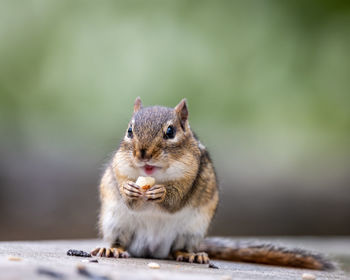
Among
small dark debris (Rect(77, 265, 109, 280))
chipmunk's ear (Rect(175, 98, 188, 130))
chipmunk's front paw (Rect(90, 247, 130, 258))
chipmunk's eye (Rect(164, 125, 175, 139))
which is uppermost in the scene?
chipmunk's ear (Rect(175, 98, 188, 130))

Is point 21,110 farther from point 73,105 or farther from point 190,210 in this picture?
point 190,210

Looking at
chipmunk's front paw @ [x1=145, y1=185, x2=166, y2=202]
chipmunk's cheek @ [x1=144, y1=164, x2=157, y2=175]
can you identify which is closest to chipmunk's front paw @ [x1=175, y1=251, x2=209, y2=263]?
chipmunk's front paw @ [x1=145, y1=185, x2=166, y2=202]

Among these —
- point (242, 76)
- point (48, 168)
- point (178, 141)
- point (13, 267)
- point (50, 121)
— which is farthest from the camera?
point (242, 76)

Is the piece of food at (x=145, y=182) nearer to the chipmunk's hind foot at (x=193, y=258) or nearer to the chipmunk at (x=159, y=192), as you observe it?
the chipmunk at (x=159, y=192)

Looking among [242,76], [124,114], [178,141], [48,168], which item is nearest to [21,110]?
[124,114]

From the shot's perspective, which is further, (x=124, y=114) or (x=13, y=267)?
(x=124, y=114)

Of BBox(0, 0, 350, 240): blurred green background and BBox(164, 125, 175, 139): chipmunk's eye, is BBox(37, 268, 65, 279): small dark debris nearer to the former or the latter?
BBox(164, 125, 175, 139): chipmunk's eye

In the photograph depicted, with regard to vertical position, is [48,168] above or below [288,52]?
below

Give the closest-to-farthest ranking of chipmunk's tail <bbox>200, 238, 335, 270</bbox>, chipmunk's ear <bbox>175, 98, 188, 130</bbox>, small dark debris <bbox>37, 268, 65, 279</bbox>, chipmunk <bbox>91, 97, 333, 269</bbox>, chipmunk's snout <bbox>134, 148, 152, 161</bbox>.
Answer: small dark debris <bbox>37, 268, 65, 279</bbox> → chipmunk's snout <bbox>134, 148, 152, 161</bbox> → chipmunk <bbox>91, 97, 333, 269</bbox> → chipmunk's ear <bbox>175, 98, 188, 130</bbox> → chipmunk's tail <bbox>200, 238, 335, 270</bbox>
